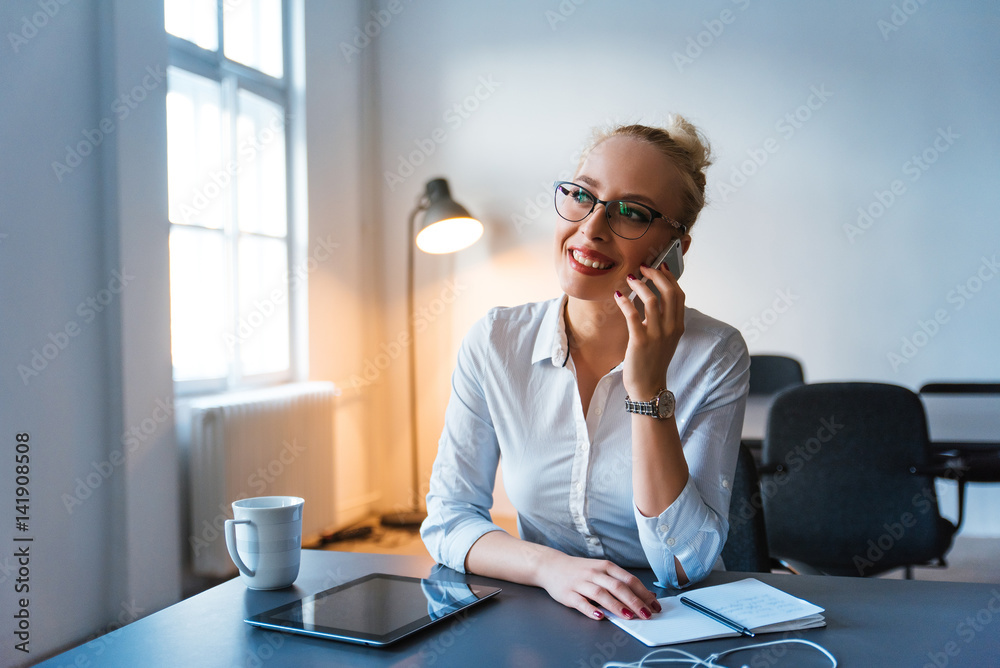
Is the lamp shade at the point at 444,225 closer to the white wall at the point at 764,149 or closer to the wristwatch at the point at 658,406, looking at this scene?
the white wall at the point at 764,149

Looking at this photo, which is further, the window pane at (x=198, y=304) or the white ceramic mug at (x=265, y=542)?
the window pane at (x=198, y=304)

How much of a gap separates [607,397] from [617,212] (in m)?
0.33

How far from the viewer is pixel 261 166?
3818 mm

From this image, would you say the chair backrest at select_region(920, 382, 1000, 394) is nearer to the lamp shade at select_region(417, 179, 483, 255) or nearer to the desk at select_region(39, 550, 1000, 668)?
the lamp shade at select_region(417, 179, 483, 255)

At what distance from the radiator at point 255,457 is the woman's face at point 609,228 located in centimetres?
213

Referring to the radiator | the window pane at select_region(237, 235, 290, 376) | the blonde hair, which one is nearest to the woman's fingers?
the blonde hair

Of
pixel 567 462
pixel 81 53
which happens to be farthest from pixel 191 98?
pixel 567 462

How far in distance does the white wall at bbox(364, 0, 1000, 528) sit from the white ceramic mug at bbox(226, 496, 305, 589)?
11.0ft

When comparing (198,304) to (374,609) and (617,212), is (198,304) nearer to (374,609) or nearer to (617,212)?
(617,212)

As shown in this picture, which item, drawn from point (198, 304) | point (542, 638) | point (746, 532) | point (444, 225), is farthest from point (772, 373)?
Answer: point (542, 638)

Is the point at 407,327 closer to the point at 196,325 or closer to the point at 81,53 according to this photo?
the point at 196,325

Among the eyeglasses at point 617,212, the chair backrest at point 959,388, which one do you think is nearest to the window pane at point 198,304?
the eyeglasses at point 617,212

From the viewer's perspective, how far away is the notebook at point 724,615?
0.89m

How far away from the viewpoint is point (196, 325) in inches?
128
